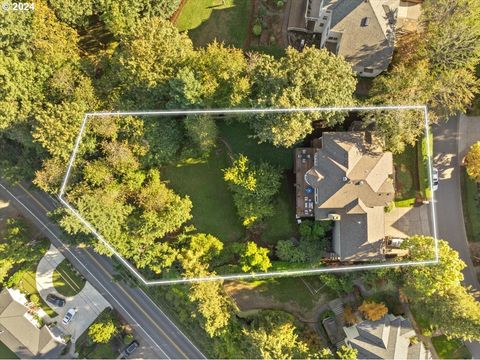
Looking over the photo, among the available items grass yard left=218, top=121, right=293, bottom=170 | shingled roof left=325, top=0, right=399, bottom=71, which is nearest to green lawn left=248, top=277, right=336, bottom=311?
grass yard left=218, top=121, right=293, bottom=170

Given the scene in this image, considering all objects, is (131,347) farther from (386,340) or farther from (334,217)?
(386,340)

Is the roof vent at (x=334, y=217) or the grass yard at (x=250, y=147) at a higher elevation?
the grass yard at (x=250, y=147)

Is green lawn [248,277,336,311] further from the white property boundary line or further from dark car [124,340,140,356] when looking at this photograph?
dark car [124,340,140,356]

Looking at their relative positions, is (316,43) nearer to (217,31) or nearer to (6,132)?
(217,31)

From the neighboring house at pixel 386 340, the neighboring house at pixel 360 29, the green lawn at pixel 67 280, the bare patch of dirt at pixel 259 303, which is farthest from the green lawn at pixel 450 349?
the green lawn at pixel 67 280

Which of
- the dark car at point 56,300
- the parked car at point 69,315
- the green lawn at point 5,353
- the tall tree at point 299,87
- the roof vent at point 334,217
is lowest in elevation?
the green lawn at point 5,353

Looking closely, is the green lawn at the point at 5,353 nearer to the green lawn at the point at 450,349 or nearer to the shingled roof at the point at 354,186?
the shingled roof at the point at 354,186

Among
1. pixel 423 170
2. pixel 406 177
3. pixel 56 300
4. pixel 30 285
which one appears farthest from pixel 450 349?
pixel 30 285
